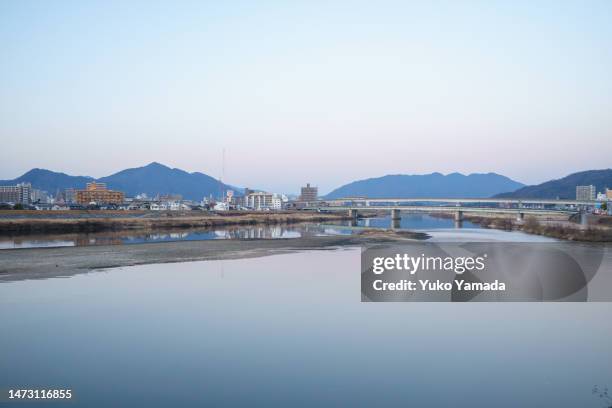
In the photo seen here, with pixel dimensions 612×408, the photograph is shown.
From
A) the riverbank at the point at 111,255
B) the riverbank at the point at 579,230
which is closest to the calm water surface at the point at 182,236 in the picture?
the riverbank at the point at 579,230

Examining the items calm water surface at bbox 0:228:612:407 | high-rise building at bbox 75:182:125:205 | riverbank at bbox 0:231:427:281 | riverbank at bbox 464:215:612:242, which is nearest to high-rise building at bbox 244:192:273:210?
high-rise building at bbox 75:182:125:205

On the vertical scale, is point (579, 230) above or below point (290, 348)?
above

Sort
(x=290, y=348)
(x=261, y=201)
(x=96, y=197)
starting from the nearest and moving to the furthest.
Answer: (x=290, y=348)
(x=96, y=197)
(x=261, y=201)

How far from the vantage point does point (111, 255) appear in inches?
1150

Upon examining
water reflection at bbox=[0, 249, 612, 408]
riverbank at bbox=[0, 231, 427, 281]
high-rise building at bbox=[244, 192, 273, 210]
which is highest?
high-rise building at bbox=[244, 192, 273, 210]

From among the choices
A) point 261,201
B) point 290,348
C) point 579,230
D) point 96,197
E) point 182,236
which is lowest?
point 290,348

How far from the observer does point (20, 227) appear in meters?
48.7

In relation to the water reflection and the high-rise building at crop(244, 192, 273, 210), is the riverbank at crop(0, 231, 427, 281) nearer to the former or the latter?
the water reflection

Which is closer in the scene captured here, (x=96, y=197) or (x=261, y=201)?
(x=96, y=197)

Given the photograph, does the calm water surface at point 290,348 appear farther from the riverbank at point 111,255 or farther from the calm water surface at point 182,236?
the calm water surface at point 182,236

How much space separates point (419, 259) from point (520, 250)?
31.6 feet

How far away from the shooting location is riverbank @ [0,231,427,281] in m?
22.8

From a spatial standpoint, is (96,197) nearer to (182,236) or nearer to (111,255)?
(182,236)

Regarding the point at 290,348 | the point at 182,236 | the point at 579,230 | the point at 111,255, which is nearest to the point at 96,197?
the point at 182,236
